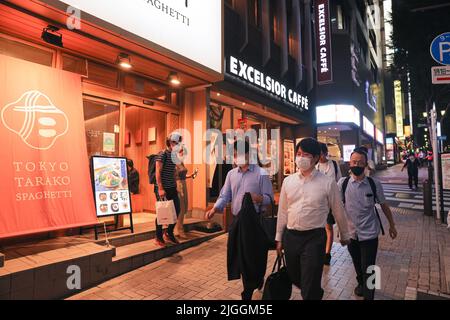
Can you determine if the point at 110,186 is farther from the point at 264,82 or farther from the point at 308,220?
the point at 264,82

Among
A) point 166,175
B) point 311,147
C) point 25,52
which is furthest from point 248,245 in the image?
point 25,52

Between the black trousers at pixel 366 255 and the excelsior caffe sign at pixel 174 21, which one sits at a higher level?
the excelsior caffe sign at pixel 174 21

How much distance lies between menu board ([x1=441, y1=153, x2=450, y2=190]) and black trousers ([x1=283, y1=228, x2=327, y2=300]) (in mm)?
7923

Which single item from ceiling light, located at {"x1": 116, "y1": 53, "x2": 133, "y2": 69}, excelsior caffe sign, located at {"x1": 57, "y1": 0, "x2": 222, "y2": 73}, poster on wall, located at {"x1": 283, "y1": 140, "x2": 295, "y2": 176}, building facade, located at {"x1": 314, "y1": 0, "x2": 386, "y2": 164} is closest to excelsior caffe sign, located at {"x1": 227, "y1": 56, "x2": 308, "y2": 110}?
excelsior caffe sign, located at {"x1": 57, "y1": 0, "x2": 222, "y2": 73}

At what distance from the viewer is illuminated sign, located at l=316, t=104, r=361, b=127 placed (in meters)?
21.6

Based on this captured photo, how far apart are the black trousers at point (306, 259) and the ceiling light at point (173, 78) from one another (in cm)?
545

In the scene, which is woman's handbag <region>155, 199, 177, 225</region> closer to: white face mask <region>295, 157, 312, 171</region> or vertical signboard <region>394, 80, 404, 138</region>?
white face mask <region>295, 157, 312, 171</region>

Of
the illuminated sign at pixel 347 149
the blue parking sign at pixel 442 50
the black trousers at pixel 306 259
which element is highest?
the blue parking sign at pixel 442 50

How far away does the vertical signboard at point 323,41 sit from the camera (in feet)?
45.5

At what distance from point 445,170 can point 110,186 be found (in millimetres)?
9409

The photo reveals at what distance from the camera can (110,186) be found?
18.2ft

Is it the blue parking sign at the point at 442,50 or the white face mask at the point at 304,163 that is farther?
the blue parking sign at the point at 442,50

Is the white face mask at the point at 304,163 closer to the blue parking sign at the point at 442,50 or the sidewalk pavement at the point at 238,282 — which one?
the sidewalk pavement at the point at 238,282

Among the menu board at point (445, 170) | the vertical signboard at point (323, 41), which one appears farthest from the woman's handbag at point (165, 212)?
the vertical signboard at point (323, 41)
